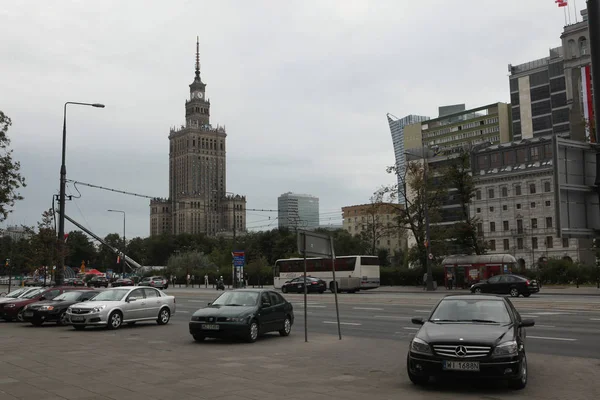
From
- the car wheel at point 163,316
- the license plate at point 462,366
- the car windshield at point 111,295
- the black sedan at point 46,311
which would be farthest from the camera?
the car wheel at point 163,316

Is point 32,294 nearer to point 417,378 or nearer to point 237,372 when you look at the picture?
point 237,372

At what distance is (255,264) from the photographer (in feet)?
263


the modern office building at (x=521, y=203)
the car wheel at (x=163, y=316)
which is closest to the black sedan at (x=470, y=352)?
the car wheel at (x=163, y=316)

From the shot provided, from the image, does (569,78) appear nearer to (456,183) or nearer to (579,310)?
(456,183)

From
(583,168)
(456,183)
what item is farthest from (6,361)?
(456,183)

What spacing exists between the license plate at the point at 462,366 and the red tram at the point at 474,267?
44395mm

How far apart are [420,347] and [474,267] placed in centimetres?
4520

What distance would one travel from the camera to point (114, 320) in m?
20.2

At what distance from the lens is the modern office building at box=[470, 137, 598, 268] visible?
98125mm

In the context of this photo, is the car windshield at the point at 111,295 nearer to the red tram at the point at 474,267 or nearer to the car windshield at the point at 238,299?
the car windshield at the point at 238,299

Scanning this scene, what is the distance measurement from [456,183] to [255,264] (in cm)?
3028

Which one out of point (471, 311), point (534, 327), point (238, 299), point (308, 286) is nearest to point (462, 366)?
point (471, 311)

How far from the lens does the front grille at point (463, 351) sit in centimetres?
874

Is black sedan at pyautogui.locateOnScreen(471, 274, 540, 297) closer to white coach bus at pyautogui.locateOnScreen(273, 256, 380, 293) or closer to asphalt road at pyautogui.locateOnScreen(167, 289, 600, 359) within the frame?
asphalt road at pyautogui.locateOnScreen(167, 289, 600, 359)
